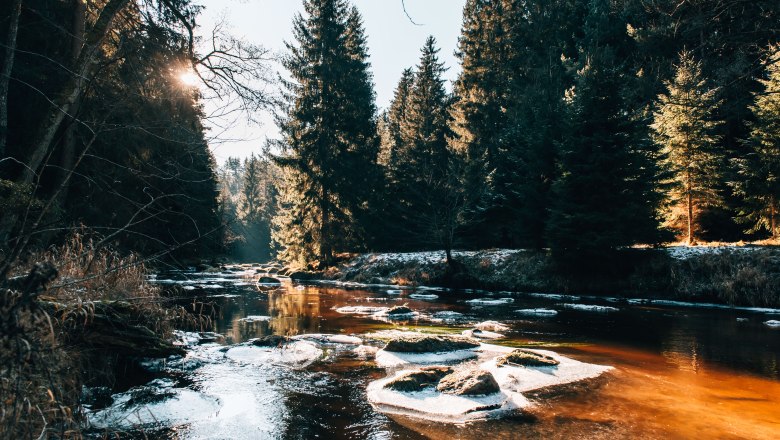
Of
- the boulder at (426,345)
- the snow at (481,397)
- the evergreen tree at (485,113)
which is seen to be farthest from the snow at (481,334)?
the evergreen tree at (485,113)

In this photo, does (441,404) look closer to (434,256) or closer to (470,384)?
(470,384)

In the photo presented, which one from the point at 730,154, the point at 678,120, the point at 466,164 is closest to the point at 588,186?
the point at 678,120

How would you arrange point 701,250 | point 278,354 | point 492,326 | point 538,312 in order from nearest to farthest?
point 278,354
point 492,326
point 538,312
point 701,250

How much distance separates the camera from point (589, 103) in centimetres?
1981

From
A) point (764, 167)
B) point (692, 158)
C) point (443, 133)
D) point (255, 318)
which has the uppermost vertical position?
point (443, 133)

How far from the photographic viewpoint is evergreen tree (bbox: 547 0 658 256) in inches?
722

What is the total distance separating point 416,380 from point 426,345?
7.66 feet

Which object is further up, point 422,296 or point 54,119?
point 54,119

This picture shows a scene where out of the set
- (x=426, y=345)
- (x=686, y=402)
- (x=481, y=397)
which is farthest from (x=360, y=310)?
(x=686, y=402)

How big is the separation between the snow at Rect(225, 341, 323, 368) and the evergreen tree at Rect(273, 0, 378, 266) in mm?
21103

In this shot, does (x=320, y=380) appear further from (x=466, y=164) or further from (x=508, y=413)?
(x=466, y=164)

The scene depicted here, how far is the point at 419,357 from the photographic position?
28.0 feet

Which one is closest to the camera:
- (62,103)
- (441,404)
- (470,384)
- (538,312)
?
(62,103)

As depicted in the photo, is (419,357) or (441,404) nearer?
(441,404)
